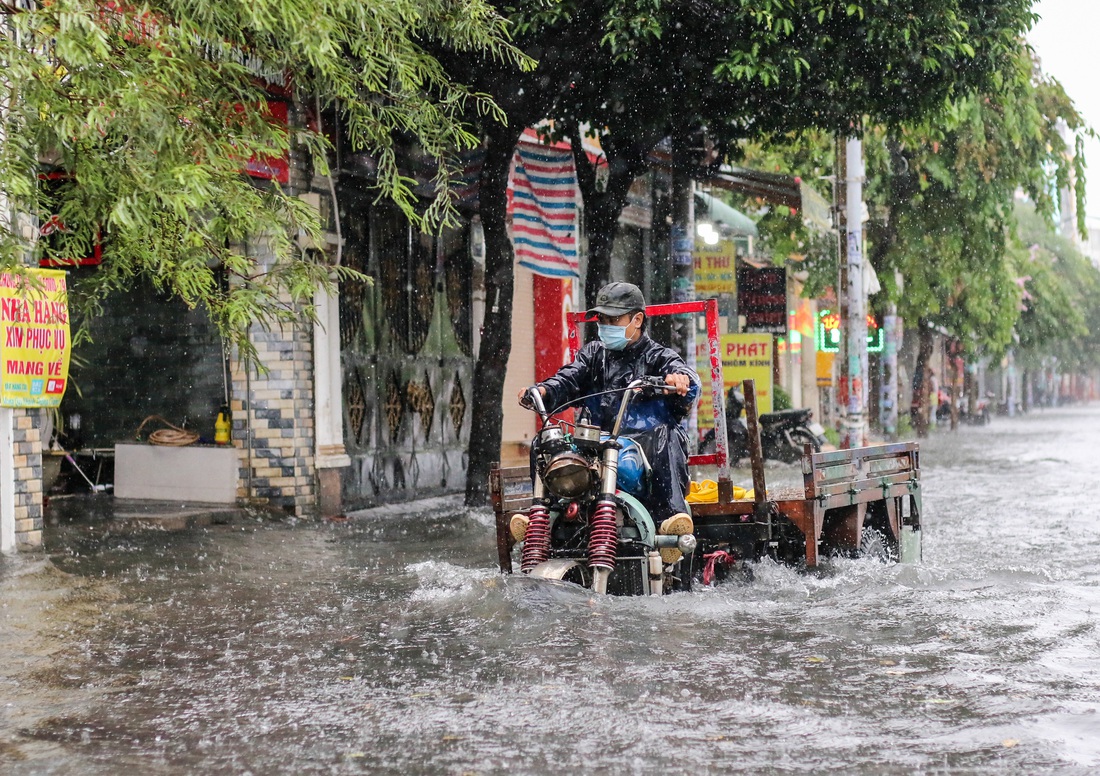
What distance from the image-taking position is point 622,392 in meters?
8.09

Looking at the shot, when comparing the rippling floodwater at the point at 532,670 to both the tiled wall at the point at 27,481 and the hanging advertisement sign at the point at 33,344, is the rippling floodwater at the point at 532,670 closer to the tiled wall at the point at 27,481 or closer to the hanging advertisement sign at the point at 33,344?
the tiled wall at the point at 27,481

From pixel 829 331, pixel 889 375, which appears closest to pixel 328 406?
pixel 829 331

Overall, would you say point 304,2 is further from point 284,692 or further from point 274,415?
point 274,415

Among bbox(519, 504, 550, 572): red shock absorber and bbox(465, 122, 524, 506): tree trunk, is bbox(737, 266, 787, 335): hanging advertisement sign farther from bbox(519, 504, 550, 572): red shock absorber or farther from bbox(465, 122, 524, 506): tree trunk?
bbox(519, 504, 550, 572): red shock absorber

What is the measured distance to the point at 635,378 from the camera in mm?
8094

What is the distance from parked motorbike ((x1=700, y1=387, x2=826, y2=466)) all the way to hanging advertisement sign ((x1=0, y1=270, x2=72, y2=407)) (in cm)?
1369

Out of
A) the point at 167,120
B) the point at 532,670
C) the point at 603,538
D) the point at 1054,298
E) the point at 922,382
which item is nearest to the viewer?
the point at 532,670

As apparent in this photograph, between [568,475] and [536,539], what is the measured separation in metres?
0.42

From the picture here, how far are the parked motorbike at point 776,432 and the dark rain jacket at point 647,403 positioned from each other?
1490cm

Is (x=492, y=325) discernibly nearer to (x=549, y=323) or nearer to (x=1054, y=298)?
(x=549, y=323)

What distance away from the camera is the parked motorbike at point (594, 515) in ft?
23.9

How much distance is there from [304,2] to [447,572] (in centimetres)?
403

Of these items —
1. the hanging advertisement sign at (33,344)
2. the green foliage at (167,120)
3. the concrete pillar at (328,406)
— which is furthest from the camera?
the concrete pillar at (328,406)

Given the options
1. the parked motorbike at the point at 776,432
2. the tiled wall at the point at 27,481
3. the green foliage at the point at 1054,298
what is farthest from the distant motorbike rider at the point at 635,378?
the green foliage at the point at 1054,298
